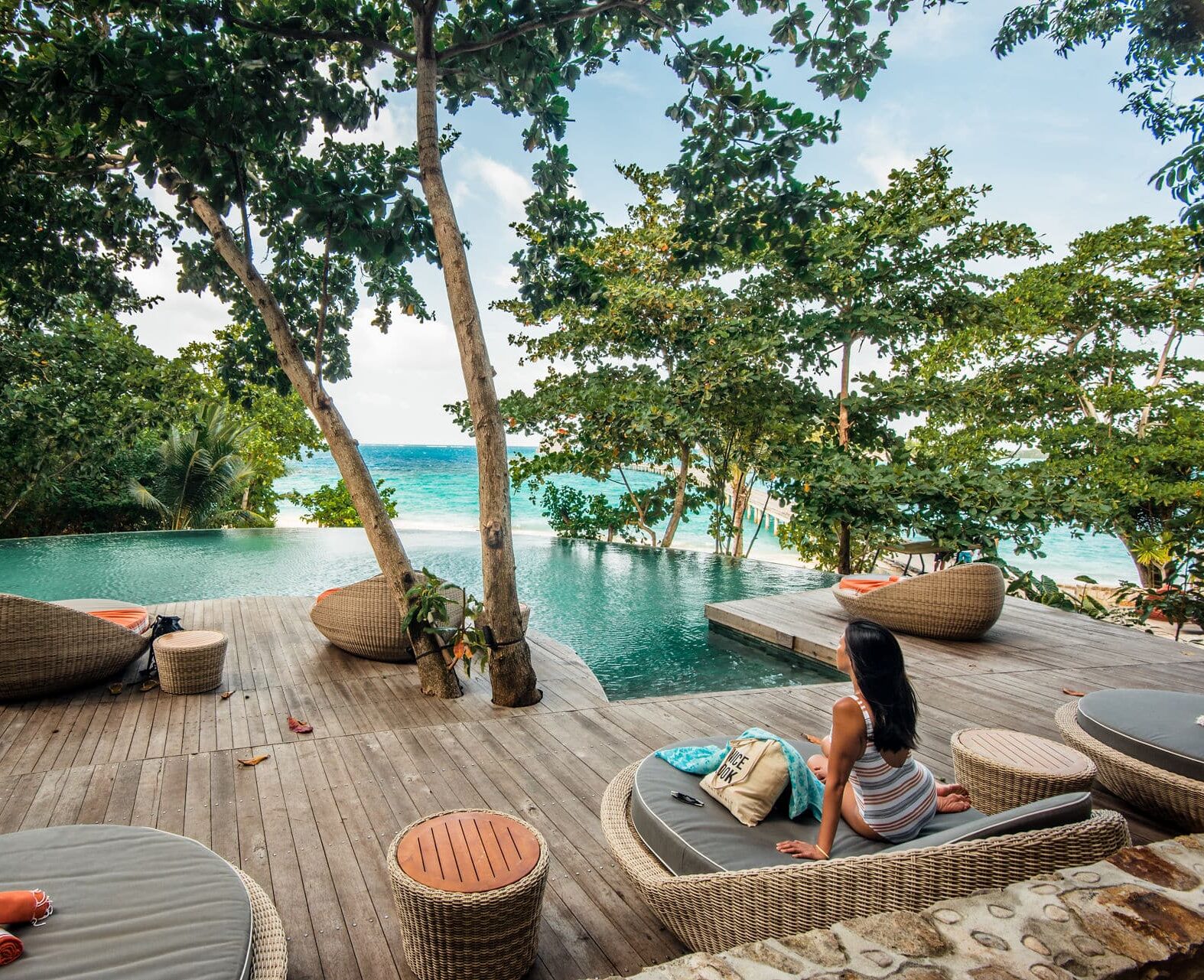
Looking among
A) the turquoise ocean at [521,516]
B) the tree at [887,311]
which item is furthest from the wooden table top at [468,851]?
the turquoise ocean at [521,516]

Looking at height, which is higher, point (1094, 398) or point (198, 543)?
point (1094, 398)

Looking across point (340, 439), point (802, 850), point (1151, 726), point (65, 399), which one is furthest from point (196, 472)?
point (1151, 726)

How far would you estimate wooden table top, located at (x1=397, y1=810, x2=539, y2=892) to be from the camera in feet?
5.29

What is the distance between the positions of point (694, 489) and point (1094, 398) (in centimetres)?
631

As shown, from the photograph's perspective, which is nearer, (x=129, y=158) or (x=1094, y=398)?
(x=129, y=158)

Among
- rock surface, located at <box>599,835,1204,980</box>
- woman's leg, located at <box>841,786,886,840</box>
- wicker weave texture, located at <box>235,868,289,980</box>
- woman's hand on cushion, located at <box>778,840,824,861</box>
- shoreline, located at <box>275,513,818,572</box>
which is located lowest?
shoreline, located at <box>275,513,818,572</box>

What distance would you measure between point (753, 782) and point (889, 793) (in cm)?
38

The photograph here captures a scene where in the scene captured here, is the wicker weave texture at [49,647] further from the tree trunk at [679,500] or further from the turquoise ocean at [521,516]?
the turquoise ocean at [521,516]

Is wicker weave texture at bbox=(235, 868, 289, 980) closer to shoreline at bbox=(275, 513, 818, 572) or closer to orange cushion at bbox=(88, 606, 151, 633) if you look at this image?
orange cushion at bbox=(88, 606, 151, 633)

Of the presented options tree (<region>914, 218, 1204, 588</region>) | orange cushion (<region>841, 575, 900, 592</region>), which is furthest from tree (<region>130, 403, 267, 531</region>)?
tree (<region>914, 218, 1204, 588</region>)

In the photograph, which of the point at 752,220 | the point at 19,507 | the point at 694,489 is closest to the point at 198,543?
the point at 19,507

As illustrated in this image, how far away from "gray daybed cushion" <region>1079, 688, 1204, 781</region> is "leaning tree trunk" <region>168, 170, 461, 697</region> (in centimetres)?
324

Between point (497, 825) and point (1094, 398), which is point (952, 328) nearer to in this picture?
point (1094, 398)

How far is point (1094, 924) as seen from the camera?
132cm
